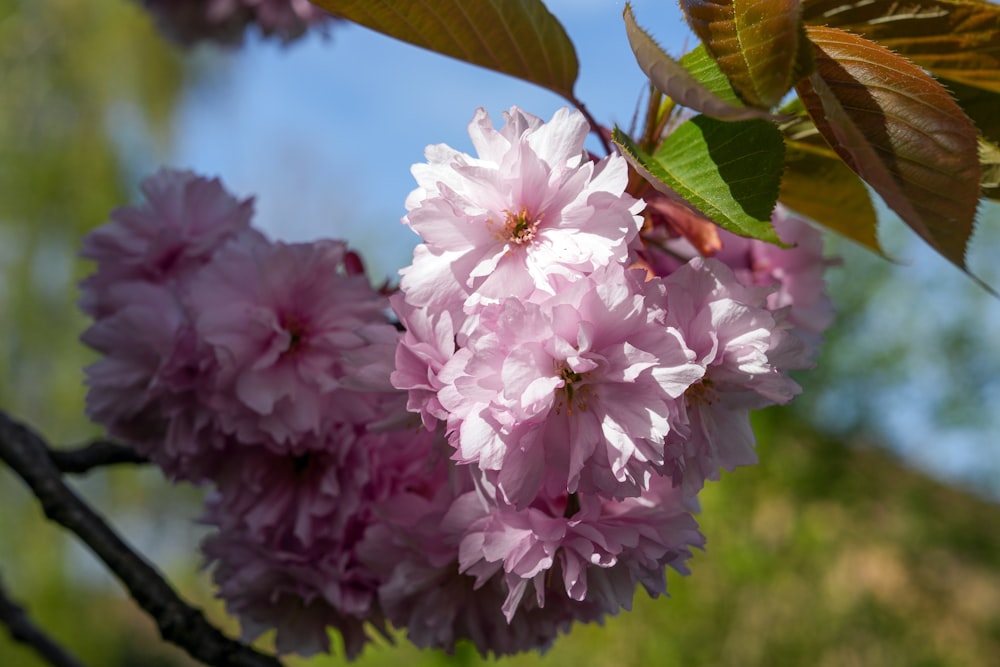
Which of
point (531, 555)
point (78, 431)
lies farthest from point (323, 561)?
point (78, 431)

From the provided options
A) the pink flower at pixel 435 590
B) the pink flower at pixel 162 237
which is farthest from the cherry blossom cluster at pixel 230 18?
the pink flower at pixel 435 590

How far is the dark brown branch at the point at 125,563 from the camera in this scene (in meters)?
0.62

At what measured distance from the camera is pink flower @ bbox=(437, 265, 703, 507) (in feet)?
1.30

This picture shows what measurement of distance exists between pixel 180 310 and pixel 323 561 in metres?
0.21

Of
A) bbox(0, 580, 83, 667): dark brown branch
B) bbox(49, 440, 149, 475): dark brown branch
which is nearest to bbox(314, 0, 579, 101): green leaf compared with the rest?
bbox(49, 440, 149, 475): dark brown branch

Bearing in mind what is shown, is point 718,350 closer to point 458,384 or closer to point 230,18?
point 458,384

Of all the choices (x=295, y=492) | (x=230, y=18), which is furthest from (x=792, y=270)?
(x=230, y=18)

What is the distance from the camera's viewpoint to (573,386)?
0.42 meters

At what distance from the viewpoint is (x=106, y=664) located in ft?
17.0

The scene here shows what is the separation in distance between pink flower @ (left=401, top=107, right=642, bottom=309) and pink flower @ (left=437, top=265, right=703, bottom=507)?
18 millimetres

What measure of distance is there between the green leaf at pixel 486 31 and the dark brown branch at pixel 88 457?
1.54 ft

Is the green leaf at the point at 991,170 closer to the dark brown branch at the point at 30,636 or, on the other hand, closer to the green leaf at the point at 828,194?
the green leaf at the point at 828,194

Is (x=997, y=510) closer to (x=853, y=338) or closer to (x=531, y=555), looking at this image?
(x=853, y=338)

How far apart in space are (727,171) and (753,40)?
0.06 metres
